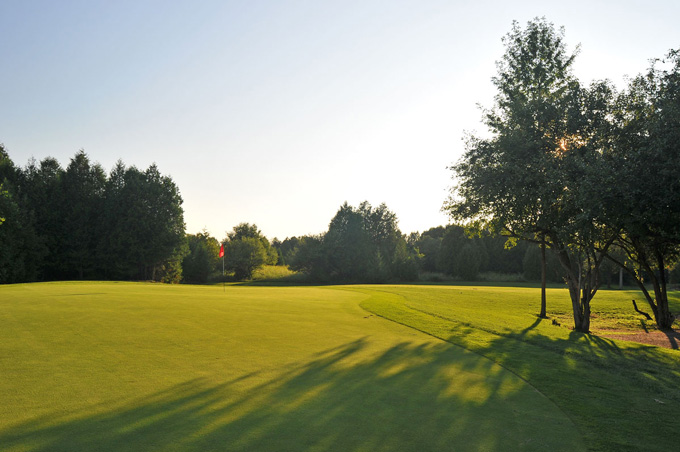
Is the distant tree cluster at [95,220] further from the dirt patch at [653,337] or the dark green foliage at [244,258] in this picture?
the dirt patch at [653,337]

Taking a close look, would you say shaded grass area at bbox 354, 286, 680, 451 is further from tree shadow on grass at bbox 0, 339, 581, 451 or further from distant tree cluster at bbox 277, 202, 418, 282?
distant tree cluster at bbox 277, 202, 418, 282

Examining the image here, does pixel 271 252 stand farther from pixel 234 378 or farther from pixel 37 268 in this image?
pixel 234 378

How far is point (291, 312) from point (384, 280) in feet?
169

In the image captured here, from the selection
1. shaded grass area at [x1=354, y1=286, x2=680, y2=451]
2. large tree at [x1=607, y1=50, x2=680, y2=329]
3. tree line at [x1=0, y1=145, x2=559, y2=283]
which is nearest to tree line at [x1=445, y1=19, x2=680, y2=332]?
large tree at [x1=607, y1=50, x2=680, y2=329]

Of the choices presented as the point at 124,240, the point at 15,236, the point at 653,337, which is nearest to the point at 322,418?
the point at 653,337

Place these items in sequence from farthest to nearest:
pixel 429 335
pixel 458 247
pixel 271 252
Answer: pixel 271 252, pixel 458 247, pixel 429 335

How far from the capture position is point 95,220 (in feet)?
183

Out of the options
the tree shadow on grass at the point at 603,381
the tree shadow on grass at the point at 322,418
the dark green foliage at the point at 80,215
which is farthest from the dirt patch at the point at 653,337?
the dark green foliage at the point at 80,215

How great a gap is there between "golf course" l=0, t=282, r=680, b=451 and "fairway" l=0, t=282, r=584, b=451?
0.03 metres

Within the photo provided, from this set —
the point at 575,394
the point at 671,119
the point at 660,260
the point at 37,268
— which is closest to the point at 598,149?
the point at 671,119

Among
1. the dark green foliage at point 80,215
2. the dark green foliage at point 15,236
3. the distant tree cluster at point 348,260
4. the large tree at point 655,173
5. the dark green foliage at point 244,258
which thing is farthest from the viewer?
the dark green foliage at point 244,258

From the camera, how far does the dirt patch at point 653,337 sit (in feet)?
54.9

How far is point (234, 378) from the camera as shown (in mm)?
6848

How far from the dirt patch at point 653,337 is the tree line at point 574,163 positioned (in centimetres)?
130
